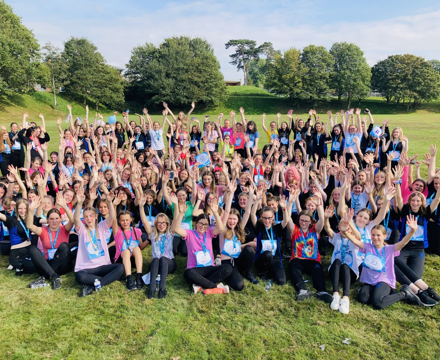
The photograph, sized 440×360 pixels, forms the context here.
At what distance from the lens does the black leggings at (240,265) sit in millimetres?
5259

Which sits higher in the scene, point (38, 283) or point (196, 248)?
point (196, 248)

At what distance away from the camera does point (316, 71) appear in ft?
169

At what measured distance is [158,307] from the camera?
480cm

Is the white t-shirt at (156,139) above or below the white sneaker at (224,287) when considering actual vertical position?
above

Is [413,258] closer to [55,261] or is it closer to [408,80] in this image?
[55,261]

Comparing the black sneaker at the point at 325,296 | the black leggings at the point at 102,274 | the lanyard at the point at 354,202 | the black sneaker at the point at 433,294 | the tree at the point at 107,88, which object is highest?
the tree at the point at 107,88

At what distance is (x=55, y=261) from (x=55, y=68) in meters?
49.3

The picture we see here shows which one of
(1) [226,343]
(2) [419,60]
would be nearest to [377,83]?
(2) [419,60]

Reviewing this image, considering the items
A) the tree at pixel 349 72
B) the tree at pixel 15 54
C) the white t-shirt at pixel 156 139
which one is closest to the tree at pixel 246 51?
the tree at pixel 349 72

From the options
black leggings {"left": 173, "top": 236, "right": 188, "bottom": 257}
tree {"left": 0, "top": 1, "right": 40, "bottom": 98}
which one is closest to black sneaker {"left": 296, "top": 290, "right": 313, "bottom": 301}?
black leggings {"left": 173, "top": 236, "right": 188, "bottom": 257}

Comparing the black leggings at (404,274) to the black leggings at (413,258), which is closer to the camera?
the black leggings at (404,274)

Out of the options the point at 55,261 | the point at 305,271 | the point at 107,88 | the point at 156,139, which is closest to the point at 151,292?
the point at 55,261

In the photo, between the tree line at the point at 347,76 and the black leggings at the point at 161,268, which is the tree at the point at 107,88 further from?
the black leggings at the point at 161,268

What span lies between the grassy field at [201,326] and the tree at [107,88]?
4771 cm
